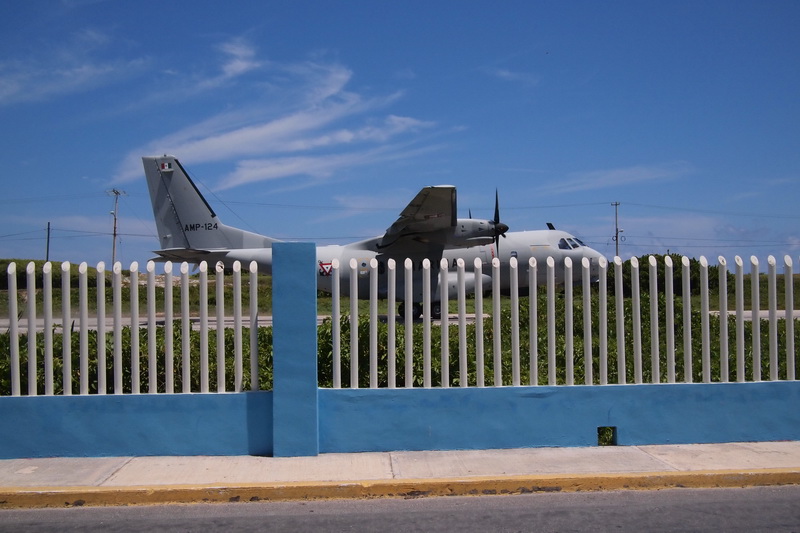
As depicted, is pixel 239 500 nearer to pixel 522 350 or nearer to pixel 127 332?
pixel 127 332

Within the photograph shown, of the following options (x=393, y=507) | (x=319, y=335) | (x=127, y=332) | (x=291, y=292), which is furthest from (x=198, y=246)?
(x=393, y=507)

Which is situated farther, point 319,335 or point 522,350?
point 522,350

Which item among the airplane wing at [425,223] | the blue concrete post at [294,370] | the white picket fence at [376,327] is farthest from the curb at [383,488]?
the airplane wing at [425,223]

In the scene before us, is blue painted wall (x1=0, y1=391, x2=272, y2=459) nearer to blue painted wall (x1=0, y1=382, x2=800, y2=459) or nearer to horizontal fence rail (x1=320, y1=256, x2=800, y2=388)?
blue painted wall (x1=0, y1=382, x2=800, y2=459)

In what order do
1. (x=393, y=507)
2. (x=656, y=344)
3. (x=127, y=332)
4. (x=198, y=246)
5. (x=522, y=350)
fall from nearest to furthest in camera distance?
(x=393, y=507), (x=656, y=344), (x=127, y=332), (x=522, y=350), (x=198, y=246)

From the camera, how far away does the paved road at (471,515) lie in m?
5.04

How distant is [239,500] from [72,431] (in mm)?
Answer: 2016

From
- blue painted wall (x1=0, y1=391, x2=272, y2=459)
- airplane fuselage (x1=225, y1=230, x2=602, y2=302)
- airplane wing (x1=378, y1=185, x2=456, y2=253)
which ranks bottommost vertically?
blue painted wall (x1=0, y1=391, x2=272, y2=459)

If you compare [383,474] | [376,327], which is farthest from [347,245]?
[383,474]

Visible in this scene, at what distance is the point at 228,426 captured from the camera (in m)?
6.62

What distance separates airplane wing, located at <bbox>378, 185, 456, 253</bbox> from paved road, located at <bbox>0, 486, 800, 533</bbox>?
14.1m

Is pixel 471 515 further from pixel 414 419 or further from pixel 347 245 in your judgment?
pixel 347 245

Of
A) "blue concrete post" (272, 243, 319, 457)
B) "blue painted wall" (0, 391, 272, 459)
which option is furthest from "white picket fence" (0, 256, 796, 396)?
"blue concrete post" (272, 243, 319, 457)

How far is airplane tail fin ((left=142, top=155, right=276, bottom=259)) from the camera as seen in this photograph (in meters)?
24.1
